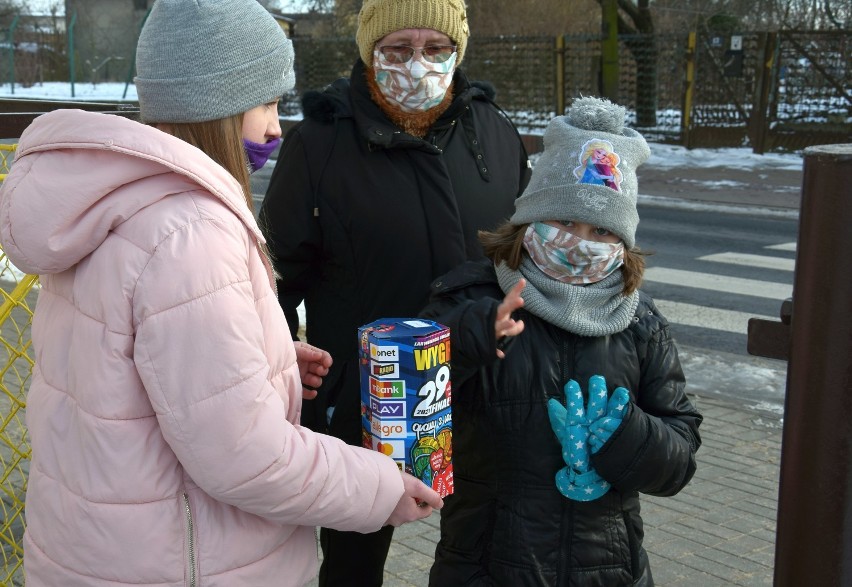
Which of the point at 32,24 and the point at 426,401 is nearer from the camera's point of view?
the point at 426,401

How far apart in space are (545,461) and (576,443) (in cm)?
11

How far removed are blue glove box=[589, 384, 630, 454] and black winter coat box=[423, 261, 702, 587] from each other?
25mm

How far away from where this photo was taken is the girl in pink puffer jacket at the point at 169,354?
5.57 ft

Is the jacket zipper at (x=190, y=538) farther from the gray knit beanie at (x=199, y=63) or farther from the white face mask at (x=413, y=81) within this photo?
the white face mask at (x=413, y=81)

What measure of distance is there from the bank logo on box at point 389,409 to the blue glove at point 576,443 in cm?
57

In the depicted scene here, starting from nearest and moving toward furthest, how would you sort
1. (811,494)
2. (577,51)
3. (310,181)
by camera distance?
(811,494)
(310,181)
(577,51)

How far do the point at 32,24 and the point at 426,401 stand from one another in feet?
123

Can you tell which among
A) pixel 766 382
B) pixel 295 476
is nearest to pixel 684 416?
pixel 295 476

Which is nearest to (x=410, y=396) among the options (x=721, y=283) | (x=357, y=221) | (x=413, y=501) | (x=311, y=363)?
(x=413, y=501)

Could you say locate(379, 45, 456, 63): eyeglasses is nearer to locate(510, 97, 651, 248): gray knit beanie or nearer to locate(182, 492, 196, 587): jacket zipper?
locate(510, 97, 651, 248): gray knit beanie

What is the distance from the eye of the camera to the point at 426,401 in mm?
1923

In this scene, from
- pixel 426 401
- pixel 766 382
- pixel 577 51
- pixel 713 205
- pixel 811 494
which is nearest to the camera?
pixel 811 494

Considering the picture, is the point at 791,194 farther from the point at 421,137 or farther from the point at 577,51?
the point at 421,137

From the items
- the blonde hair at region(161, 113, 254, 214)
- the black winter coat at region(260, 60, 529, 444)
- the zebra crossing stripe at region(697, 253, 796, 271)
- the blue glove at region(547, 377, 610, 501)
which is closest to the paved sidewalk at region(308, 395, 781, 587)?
the black winter coat at region(260, 60, 529, 444)
